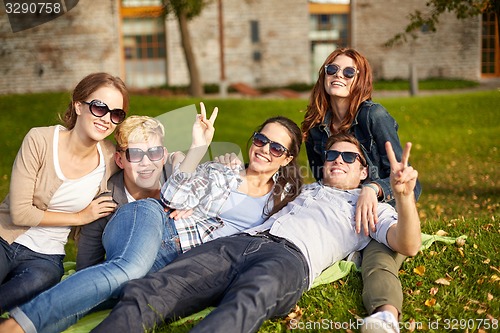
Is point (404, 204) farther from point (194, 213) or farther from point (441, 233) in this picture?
point (441, 233)

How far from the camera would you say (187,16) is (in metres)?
17.8

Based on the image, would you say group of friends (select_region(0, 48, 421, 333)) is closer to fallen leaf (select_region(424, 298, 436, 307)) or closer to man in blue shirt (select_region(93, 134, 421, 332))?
man in blue shirt (select_region(93, 134, 421, 332))

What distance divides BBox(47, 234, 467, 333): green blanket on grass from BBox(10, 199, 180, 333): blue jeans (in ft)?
0.50

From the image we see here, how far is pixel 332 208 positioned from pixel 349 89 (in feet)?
3.09

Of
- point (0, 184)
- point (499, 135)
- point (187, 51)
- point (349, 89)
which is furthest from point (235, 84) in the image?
point (349, 89)

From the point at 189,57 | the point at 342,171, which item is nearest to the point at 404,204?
the point at 342,171

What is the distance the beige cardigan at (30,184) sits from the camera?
399 cm

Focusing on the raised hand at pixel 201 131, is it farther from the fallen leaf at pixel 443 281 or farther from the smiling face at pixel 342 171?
the fallen leaf at pixel 443 281

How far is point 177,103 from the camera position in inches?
620

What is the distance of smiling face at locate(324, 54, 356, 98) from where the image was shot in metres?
4.59

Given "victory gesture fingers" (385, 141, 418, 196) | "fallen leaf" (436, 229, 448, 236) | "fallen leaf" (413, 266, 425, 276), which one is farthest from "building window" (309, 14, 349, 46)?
"victory gesture fingers" (385, 141, 418, 196)

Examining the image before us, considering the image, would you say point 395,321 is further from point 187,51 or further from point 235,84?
point 235,84

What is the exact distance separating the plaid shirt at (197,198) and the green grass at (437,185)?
2.40 feet

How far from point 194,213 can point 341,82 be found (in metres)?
1.35
